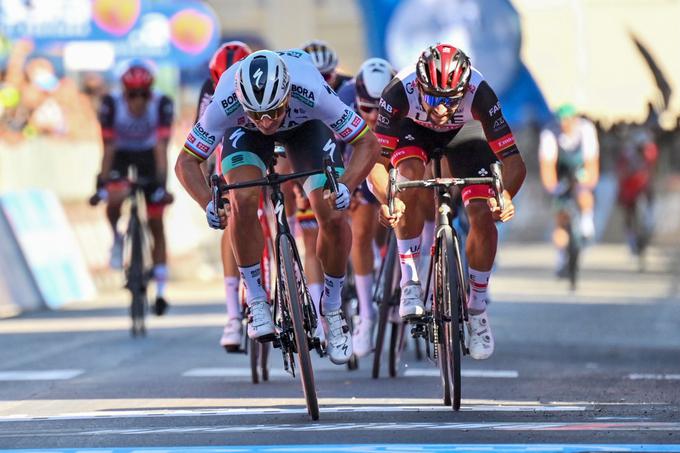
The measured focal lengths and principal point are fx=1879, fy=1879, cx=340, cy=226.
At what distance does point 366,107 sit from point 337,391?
96.3 inches

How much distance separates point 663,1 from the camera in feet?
155

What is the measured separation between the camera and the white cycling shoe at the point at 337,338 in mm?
9719

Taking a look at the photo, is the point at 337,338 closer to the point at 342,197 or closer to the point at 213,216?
the point at 342,197

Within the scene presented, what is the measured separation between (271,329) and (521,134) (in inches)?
1167

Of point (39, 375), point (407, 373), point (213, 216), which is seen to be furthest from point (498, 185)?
point (39, 375)

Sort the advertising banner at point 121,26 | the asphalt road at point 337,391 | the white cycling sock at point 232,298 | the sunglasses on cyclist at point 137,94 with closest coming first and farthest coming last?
the asphalt road at point 337,391, the white cycling sock at point 232,298, the sunglasses on cyclist at point 137,94, the advertising banner at point 121,26

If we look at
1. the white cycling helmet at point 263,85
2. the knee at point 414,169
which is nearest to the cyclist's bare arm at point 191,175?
the white cycling helmet at point 263,85

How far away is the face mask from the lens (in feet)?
80.0

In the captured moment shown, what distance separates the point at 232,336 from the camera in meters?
11.2

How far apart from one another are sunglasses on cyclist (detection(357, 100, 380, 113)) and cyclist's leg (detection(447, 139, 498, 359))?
2.22 metres

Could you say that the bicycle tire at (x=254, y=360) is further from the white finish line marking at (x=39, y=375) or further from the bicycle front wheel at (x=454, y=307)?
the bicycle front wheel at (x=454, y=307)

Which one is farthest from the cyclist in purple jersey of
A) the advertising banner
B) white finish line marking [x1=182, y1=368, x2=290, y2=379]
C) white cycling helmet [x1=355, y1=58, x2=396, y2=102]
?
the advertising banner

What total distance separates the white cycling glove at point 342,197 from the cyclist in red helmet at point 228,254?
6.97 ft

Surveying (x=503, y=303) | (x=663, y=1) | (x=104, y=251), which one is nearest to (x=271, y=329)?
(x=503, y=303)
